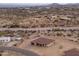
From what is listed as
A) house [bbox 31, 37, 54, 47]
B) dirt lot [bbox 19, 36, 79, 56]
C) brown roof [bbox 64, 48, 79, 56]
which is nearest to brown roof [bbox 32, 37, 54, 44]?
house [bbox 31, 37, 54, 47]

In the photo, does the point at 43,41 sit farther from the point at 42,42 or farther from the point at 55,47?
the point at 55,47

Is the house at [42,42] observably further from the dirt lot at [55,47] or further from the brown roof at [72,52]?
the brown roof at [72,52]

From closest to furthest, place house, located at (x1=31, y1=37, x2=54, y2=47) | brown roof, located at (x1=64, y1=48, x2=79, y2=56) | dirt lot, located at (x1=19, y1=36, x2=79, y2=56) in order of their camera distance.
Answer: brown roof, located at (x1=64, y1=48, x2=79, y2=56) < dirt lot, located at (x1=19, y1=36, x2=79, y2=56) < house, located at (x1=31, y1=37, x2=54, y2=47)

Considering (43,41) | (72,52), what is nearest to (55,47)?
(43,41)

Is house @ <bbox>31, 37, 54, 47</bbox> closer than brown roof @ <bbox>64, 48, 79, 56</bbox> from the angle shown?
No

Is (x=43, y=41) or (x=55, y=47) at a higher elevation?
(x=43, y=41)

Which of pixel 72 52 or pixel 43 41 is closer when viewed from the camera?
pixel 72 52

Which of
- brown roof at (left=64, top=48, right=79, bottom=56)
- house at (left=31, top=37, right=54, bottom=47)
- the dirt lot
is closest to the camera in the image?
brown roof at (left=64, top=48, right=79, bottom=56)

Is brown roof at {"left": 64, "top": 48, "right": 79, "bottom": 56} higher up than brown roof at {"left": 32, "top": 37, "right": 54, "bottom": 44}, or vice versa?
brown roof at {"left": 32, "top": 37, "right": 54, "bottom": 44}

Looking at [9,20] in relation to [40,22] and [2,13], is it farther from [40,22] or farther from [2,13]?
[40,22]

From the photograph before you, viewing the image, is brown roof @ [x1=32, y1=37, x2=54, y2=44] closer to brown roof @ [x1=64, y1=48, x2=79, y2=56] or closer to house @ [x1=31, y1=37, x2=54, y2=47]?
house @ [x1=31, y1=37, x2=54, y2=47]

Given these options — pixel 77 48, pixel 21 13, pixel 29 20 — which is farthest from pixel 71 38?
pixel 21 13
